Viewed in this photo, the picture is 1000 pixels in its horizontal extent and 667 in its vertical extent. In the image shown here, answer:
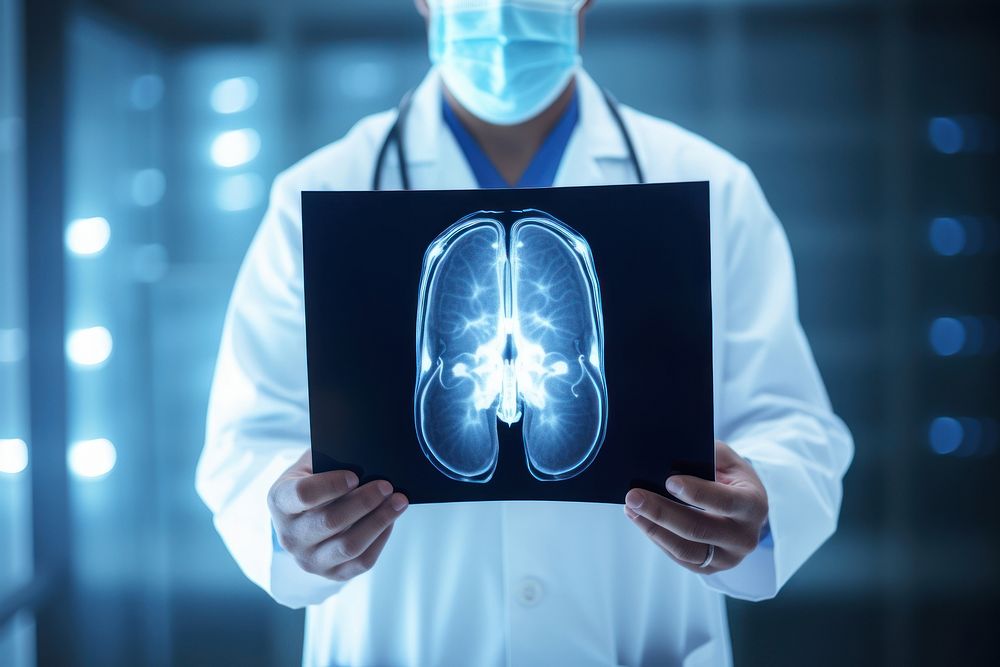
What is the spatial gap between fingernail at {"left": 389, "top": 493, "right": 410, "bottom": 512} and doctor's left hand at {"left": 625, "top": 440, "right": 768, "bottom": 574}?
0.63 ft

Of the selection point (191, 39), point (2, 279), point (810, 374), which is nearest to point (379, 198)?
point (810, 374)

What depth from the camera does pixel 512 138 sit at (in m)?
0.93

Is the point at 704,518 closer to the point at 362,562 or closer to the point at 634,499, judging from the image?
the point at 634,499

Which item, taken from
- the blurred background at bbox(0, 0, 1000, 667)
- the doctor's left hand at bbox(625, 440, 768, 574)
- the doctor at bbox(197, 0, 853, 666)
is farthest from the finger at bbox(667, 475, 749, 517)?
the blurred background at bbox(0, 0, 1000, 667)

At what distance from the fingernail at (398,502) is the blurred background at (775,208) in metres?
1.40

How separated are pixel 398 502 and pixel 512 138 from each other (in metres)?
0.49

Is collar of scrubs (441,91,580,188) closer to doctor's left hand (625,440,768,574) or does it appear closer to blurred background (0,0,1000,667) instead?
doctor's left hand (625,440,768,574)

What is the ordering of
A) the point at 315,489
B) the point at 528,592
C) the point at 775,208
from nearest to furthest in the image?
the point at 315,489 → the point at 528,592 → the point at 775,208

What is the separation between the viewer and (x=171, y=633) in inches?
75.6

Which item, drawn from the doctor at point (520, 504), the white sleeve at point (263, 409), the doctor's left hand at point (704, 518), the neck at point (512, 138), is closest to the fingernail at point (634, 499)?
the doctor's left hand at point (704, 518)

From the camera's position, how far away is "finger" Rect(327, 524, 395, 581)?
2.23ft

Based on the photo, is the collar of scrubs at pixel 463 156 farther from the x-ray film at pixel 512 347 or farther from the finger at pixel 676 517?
the finger at pixel 676 517

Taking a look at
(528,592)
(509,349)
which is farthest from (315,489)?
(528,592)

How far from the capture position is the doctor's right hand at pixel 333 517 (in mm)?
638
